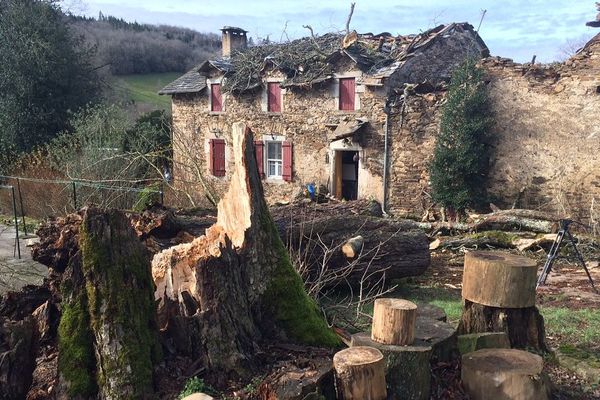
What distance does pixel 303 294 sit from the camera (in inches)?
191

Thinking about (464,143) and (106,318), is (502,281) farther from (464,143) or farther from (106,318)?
(464,143)

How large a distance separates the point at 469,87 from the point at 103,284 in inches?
504

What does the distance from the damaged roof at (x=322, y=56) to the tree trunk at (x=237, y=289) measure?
40.1ft

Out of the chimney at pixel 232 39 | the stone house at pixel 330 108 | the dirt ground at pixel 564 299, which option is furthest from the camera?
the chimney at pixel 232 39

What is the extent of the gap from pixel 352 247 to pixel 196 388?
456 centimetres

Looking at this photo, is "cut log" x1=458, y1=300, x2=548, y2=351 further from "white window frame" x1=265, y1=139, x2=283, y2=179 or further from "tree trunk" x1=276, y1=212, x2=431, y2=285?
"white window frame" x1=265, y1=139, x2=283, y2=179

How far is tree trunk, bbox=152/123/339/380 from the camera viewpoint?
4074 millimetres

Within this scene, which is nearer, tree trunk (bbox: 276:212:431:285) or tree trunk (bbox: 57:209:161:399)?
tree trunk (bbox: 57:209:161:399)

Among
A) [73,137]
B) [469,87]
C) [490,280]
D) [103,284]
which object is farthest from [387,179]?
[103,284]

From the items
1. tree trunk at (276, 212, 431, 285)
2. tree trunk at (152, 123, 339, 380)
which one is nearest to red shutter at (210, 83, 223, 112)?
tree trunk at (276, 212, 431, 285)

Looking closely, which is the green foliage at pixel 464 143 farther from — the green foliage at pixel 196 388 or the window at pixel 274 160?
the green foliage at pixel 196 388

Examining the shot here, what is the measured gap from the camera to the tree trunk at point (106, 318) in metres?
3.74

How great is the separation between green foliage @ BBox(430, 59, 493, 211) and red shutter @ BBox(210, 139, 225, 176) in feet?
29.0

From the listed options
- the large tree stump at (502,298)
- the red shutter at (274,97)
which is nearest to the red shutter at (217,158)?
the red shutter at (274,97)
